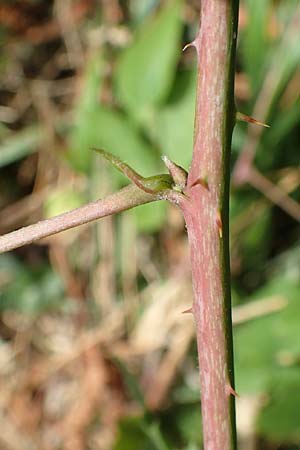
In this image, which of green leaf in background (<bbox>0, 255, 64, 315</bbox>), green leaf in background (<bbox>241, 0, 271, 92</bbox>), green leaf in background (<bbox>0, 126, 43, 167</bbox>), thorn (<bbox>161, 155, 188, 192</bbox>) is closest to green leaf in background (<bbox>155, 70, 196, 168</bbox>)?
green leaf in background (<bbox>241, 0, 271, 92</bbox>)

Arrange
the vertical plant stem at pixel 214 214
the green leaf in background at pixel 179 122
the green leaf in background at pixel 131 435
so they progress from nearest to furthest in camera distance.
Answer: the vertical plant stem at pixel 214 214 → the green leaf in background at pixel 131 435 → the green leaf in background at pixel 179 122

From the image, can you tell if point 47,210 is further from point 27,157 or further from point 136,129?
point 136,129

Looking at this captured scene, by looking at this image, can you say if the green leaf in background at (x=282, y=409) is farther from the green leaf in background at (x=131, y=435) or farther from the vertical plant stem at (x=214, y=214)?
the vertical plant stem at (x=214, y=214)

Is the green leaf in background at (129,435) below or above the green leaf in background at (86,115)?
below

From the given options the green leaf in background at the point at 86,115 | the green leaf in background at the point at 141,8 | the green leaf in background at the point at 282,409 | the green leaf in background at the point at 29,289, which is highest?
the green leaf in background at the point at 141,8

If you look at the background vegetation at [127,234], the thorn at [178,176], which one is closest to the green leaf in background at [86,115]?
the background vegetation at [127,234]

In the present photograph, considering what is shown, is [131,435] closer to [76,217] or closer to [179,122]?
[179,122]

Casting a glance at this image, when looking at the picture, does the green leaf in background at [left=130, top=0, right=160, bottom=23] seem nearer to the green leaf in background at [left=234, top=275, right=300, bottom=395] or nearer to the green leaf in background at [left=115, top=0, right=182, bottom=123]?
the green leaf in background at [left=115, top=0, right=182, bottom=123]
